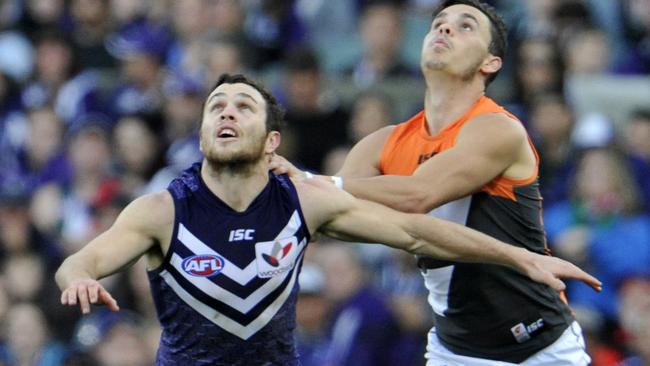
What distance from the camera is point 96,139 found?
514 inches

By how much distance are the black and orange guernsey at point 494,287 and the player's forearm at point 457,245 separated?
0.97 feet

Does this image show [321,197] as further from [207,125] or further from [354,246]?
[354,246]

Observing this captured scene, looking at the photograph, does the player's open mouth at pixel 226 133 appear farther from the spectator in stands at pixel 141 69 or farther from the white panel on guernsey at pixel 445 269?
the spectator in stands at pixel 141 69

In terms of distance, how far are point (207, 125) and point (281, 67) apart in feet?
20.8

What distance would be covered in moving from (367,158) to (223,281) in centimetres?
125

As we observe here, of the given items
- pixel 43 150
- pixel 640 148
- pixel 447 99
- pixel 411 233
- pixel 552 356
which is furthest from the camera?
pixel 43 150

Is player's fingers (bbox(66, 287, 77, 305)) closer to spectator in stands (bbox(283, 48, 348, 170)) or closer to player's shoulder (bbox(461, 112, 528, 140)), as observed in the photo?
player's shoulder (bbox(461, 112, 528, 140))

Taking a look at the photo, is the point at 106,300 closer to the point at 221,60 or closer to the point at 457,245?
the point at 457,245

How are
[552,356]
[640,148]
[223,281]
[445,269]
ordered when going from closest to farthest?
[223,281] < [445,269] < [552,356] < [640,148]

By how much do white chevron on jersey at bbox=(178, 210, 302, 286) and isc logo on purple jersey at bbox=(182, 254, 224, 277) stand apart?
0.02m

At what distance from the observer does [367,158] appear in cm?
803

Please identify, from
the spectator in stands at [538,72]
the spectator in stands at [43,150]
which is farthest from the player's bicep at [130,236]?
the spectator in stands at [43,150]

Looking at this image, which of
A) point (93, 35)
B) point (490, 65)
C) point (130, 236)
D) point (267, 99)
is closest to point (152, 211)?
point (130, 236)

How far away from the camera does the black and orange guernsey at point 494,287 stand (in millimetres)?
7621
